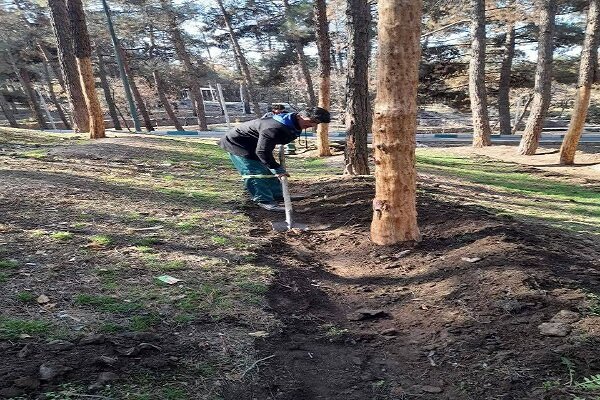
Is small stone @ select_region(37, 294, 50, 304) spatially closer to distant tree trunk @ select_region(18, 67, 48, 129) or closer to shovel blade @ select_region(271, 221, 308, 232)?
shovel blade @ select_region(271, 221, 308, 232)

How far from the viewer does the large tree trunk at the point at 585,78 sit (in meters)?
11.0

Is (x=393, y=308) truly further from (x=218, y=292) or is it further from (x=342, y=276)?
(x=218, y=292)

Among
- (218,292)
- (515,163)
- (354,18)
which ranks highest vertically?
(354,18)

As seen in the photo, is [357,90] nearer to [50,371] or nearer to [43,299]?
[43,299]

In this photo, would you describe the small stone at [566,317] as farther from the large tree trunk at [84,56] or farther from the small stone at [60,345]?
the large tree trunk at [84,56]

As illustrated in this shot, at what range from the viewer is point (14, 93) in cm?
3522

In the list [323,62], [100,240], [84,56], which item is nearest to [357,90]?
[323,62]

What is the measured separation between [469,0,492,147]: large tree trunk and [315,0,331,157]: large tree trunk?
6.10 metres

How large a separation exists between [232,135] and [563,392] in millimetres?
5230

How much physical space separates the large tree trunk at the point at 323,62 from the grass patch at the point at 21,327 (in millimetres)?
9949

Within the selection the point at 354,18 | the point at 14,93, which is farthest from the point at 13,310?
the point at 14,93

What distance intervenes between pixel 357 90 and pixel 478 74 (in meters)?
9.29

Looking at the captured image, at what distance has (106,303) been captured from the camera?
9.51 ft

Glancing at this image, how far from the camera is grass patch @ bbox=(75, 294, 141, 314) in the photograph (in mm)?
2834
